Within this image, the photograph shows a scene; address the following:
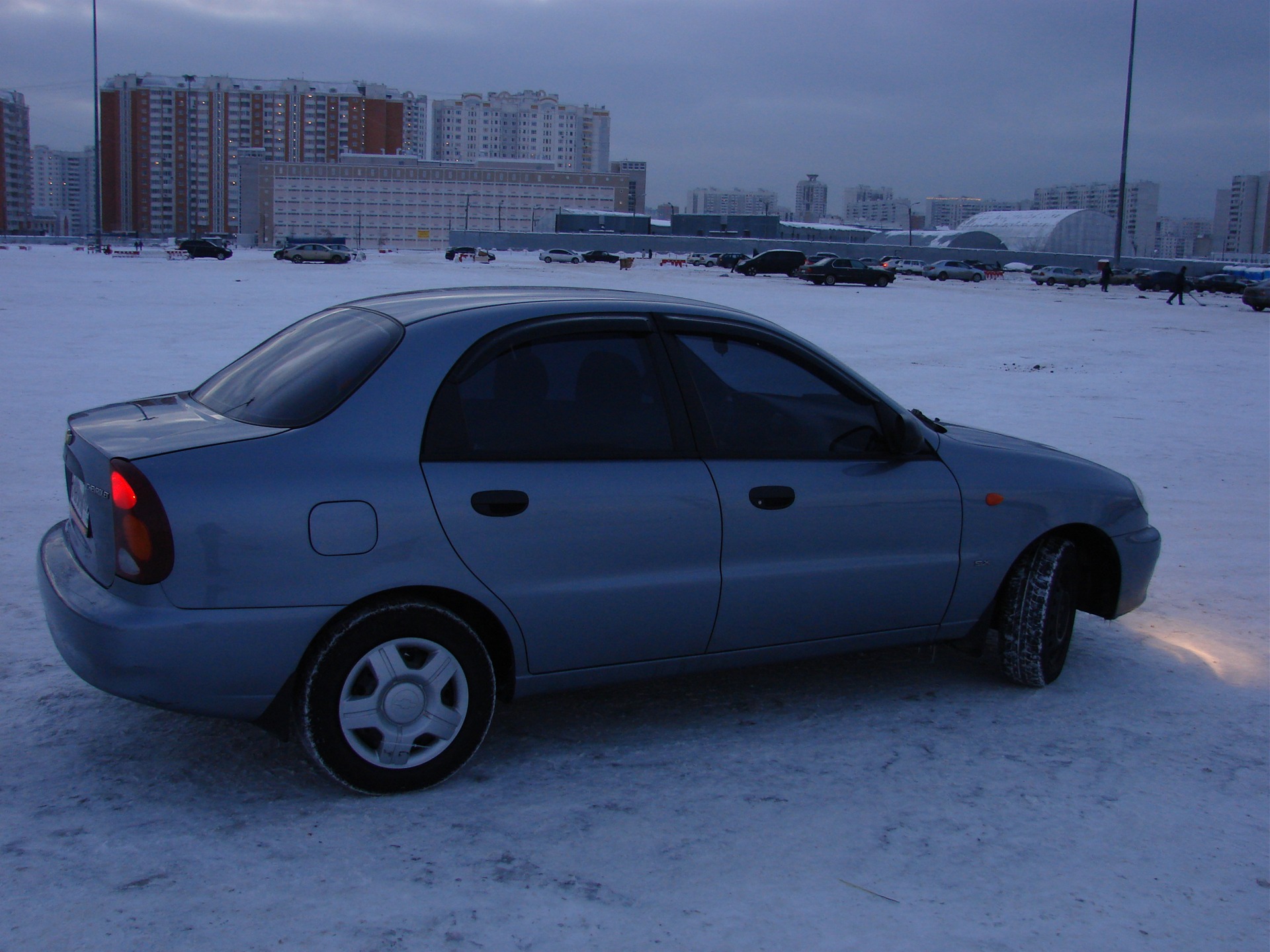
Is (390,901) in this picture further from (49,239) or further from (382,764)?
(49,239)

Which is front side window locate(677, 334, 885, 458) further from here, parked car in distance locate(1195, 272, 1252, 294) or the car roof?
parked car in distance locate(1195, 272, 1252, 294)

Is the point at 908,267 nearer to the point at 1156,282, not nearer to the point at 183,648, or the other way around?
the point at 1156,282

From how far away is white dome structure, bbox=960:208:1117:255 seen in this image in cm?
11406

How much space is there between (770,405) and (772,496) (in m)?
0.37

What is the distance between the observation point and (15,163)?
550ft

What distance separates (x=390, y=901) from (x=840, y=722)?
1.88 metres

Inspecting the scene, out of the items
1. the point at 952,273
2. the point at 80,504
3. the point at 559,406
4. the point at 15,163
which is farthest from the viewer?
the point at 15,163

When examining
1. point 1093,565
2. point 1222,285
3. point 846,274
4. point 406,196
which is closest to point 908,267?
point 1222,285

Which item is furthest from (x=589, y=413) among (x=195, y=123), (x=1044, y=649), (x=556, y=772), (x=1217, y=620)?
(x=195, y=123)

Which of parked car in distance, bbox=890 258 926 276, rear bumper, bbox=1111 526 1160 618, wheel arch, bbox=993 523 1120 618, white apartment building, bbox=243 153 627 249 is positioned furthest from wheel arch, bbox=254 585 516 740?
white apartment building, bbox=243 153 627 249

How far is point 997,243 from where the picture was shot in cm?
11650

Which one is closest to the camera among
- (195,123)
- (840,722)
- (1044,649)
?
(840,722)

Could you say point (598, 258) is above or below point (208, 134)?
below

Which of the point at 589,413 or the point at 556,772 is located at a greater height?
the point at 589,413
